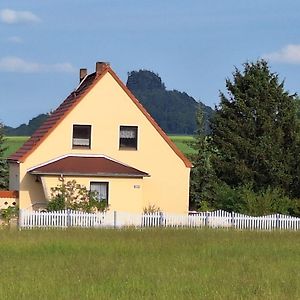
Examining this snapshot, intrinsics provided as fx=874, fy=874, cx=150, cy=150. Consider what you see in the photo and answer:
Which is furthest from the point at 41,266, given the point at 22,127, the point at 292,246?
the point at 22,127

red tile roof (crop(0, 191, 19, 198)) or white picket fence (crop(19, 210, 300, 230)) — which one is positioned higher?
A: red tile roof (crop(0, 191, 19, 198))

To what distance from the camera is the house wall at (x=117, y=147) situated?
134 feet

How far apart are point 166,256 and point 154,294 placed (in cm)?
663

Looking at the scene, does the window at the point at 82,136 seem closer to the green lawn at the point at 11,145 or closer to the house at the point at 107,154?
the house at the point at 107,154

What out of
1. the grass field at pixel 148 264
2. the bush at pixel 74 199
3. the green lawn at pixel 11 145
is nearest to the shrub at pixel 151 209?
the bush at pixel 74 199

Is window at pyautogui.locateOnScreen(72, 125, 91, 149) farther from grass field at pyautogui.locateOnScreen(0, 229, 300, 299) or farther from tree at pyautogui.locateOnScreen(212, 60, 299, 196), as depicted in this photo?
grass field at pyautogui.locateOnScreen(0, 229, 300, 299)

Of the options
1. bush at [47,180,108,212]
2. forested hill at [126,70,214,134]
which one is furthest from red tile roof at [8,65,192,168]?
forested hill at [126,70,214,134]

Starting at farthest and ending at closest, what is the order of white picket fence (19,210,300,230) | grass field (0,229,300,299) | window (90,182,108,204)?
1. window (90,182,108,204)
2. white picket fence (19,210,300,230)
3. grass field (0,229,300,299)

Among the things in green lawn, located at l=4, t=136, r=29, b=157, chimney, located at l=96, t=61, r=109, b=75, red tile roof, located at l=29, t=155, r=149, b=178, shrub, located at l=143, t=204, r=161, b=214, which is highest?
chimney, located at l=96, t=61, r=109, b=75

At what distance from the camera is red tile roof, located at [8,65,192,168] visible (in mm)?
40781

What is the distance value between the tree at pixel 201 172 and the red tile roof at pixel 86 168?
8655 mm

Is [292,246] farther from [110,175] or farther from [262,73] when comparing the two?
[262,73]

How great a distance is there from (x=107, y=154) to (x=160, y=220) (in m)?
7.47

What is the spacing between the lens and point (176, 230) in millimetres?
31109
